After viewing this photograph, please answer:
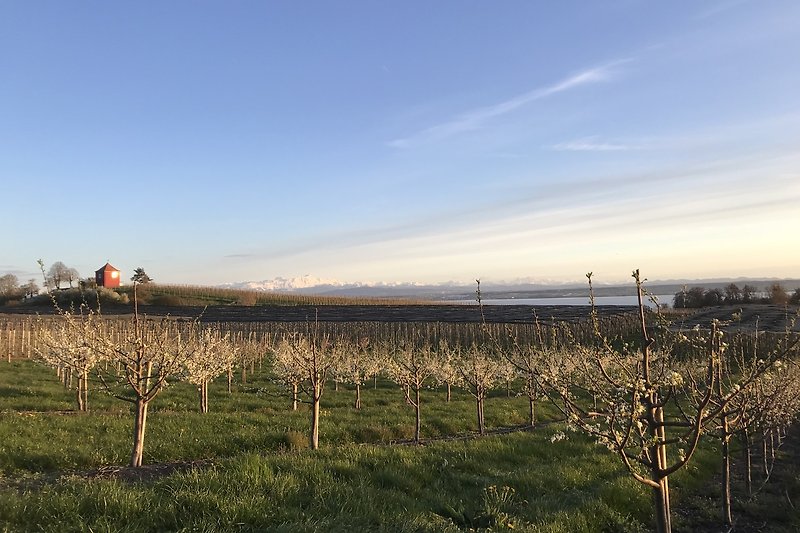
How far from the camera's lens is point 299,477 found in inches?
362

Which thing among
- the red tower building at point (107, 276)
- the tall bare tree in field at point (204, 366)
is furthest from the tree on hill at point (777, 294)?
the red tower building at point (107, 276)

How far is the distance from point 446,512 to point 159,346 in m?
8.17

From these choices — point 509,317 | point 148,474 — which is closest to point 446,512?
point 148,474

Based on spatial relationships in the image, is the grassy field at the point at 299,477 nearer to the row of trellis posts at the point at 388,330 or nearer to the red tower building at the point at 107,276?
the row of trellis posts at the point at 388,330

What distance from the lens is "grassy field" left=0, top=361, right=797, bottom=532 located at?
7.19 metres

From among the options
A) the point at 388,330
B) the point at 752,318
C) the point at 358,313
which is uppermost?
the point at 358,313

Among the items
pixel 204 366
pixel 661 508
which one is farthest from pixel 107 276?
pixel 661 508

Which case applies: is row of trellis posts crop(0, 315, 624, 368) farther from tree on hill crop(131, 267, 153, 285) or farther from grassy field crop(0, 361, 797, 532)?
tree on hill crop(131, 267, 153, 285)

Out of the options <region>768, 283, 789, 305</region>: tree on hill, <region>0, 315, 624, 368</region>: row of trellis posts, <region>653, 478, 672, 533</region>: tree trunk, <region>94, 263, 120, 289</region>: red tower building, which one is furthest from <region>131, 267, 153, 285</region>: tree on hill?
<region>768, 283, 789, 305</region>: tree on hill

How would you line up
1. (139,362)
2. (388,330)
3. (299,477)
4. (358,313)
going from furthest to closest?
(358,313)
(388,330)
(139,362)
(299,477)

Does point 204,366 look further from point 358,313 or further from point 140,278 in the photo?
point 358,313

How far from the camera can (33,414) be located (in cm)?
1833

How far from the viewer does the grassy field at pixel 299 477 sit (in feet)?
23.6

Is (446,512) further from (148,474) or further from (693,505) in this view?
(693,505)
